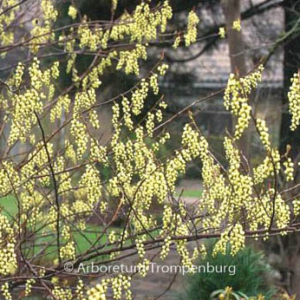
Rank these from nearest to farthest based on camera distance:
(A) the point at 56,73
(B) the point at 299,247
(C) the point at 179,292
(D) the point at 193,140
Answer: (D) the point at 193,140 < (A) the point at 56,73 < (C) the point at 179,292 < (B) the point at 299,247

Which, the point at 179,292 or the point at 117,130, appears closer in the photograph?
the point at 117,130

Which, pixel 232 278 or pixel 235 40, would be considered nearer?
pixel 232 278

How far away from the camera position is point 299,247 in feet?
18.1

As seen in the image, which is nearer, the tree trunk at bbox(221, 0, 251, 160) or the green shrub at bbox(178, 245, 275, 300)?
the green shrub at bbox(178, 245, 275, 300)

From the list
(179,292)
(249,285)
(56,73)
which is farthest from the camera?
(179,292)

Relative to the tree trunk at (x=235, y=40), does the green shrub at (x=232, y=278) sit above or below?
below

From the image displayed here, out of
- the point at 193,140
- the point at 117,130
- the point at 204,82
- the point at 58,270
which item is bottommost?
the point at 58,270

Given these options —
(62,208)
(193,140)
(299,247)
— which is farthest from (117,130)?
(299,247)

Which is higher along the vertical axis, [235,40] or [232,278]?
[235,40]

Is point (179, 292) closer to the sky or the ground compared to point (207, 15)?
closer to the ground

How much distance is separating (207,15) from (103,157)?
142 inches

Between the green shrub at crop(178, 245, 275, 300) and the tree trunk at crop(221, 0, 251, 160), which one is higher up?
the tree trunk at crop(221, 0, 251, 160)

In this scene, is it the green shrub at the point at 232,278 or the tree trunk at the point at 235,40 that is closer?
the green shrub at the point at 232,278

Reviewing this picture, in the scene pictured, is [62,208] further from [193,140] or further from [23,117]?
[193,140]
